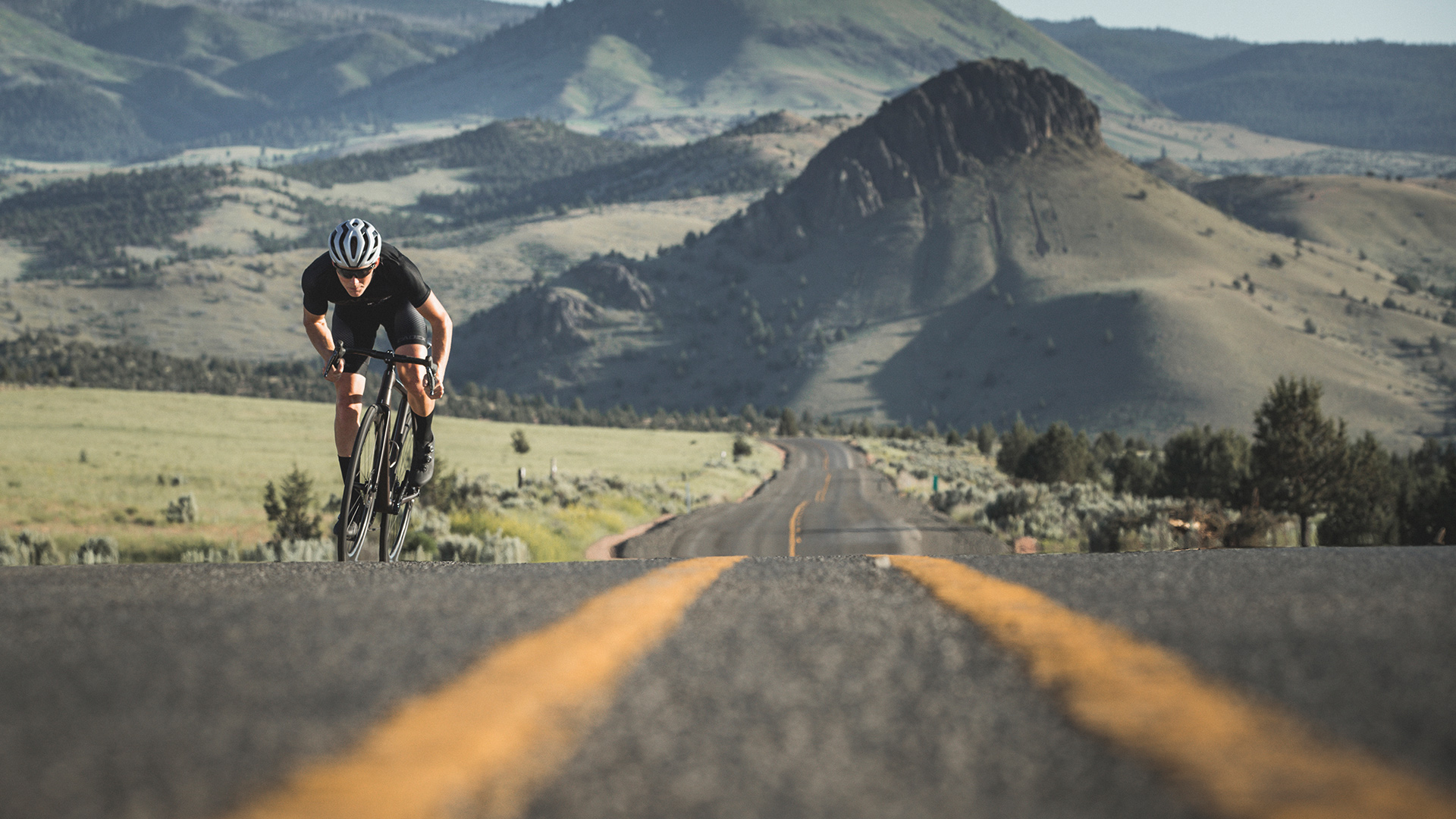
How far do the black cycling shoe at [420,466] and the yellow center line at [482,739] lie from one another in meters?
4.97

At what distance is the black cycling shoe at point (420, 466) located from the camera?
296 inches

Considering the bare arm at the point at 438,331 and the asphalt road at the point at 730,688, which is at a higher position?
the bare arm at the point at 438,331

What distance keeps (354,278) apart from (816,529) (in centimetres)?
3165

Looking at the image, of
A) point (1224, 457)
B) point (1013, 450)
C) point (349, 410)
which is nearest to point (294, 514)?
point (349, 410)

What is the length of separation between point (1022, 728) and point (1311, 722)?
51 cm

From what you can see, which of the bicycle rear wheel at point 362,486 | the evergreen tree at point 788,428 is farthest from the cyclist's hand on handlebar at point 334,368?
the evergreen tree at point 788,428

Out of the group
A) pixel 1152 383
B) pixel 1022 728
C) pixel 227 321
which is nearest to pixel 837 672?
pixel 1022 728

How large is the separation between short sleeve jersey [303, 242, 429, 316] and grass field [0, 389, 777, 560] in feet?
38.2

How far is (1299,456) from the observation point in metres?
35.6

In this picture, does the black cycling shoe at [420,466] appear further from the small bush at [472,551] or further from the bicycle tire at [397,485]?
the small bush at [472,551]

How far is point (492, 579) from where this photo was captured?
420cm

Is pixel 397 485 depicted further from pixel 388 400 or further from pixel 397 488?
pixel 388 400

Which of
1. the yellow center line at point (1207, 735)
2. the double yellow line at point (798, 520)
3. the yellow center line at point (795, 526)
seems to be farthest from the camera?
the yellow center line at point (795, 526)

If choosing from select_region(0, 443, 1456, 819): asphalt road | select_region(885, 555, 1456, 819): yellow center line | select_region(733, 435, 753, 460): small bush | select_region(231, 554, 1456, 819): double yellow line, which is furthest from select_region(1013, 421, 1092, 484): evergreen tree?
select_region(231, 554, 1456, 819): double yellow line
